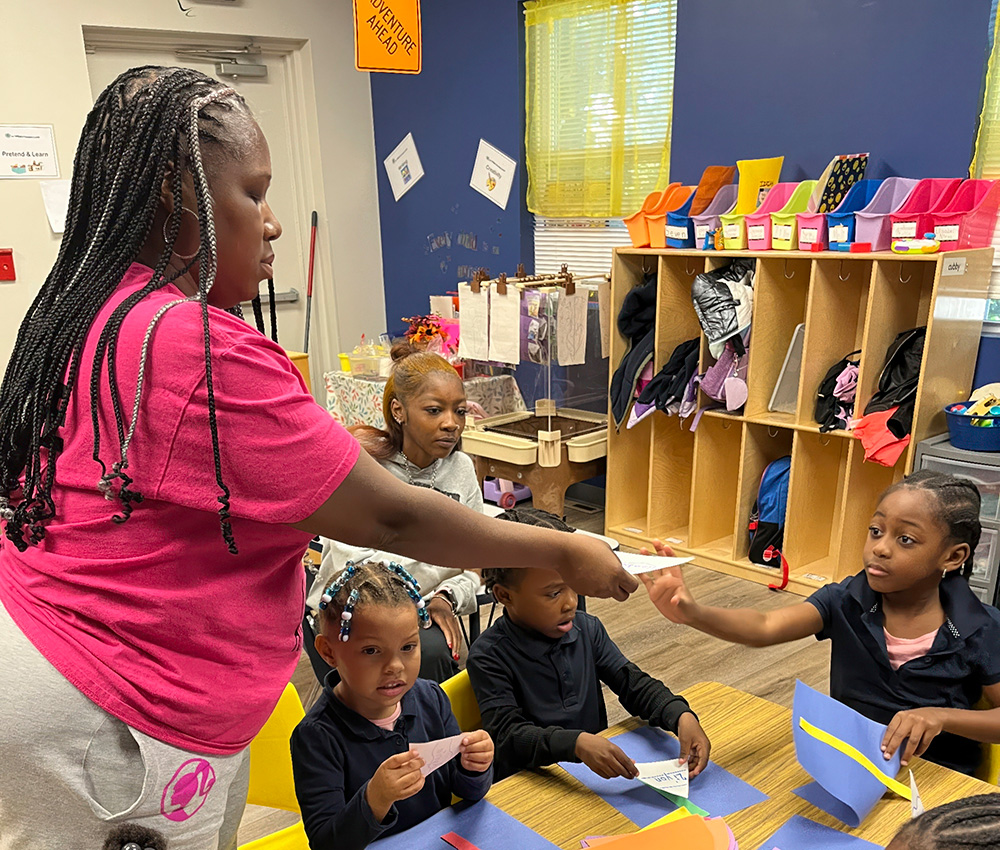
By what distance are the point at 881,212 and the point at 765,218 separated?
0.42m

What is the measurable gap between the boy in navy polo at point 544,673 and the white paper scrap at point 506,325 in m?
2.29

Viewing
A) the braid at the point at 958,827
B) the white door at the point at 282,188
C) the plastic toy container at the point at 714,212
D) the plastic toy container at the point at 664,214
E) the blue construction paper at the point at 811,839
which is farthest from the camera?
the white door at the point at 282,188

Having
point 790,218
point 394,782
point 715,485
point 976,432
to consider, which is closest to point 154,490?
point 394,782

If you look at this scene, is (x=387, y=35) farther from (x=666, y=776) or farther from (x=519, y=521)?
(x=666, y=776)

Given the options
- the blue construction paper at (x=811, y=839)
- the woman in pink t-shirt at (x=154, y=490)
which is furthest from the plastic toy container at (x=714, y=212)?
the woman in pink t-shirt at (x=154, y=490)

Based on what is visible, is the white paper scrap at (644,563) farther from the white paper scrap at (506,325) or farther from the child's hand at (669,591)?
the white paper scrap at (506,325)

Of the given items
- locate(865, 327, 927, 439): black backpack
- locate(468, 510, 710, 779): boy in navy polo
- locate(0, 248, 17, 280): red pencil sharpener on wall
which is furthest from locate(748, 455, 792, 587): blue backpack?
locate(0, 248, 17, 280): red pencil sharpener on wall

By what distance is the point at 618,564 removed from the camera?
1.19 metres

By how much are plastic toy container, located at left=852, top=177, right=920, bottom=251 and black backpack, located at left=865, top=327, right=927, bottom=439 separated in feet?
1.19

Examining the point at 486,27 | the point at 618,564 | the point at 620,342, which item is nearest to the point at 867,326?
the point at 620,342

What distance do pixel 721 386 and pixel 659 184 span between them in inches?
44.6

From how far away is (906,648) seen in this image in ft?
5.16

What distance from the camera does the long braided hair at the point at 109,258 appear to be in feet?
2.81

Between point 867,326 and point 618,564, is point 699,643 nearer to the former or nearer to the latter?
point 867,326
